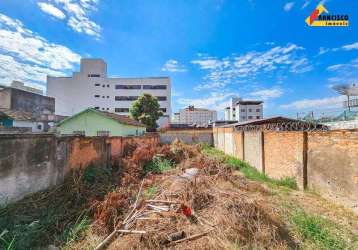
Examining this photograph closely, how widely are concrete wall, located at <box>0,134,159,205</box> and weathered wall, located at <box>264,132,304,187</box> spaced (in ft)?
25.0

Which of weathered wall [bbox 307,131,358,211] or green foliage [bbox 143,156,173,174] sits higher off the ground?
weathered wall [bbox 307,131,358,211]

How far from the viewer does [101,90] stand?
4081 cm

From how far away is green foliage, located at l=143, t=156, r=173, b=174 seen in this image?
9.53 meters

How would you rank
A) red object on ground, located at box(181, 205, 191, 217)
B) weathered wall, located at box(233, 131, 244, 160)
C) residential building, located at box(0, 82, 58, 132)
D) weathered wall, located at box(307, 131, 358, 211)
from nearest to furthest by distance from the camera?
red object on ground, located at box(181, 205, 191, 217) < weathered wall, located at box(307, 131, 358, 211) < weathered wall, located at box(233, 131, 244, 160) < residential building, located at box(0, 82, 58, 132)

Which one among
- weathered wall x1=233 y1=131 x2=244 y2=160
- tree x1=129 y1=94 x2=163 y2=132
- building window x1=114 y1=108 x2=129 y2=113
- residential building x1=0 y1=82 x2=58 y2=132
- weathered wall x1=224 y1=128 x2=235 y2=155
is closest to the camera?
weathered wall x1=233 y1=131 x2=244 y2=160

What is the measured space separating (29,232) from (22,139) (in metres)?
2.26

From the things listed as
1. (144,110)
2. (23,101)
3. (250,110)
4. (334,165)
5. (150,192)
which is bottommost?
(150,192)

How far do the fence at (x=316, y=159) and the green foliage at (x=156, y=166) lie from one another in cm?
462

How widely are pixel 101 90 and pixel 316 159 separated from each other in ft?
134

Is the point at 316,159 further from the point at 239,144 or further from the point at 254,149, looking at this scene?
the point at 239,144

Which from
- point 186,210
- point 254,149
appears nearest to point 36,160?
point 186,210

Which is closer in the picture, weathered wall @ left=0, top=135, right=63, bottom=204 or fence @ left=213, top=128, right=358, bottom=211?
weathered wall @ left=0, top=135, right=63, bottom=204

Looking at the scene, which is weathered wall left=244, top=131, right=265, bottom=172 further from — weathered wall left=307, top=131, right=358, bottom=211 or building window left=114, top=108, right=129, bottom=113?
building window left=114, top=108, right=129, bottom=113

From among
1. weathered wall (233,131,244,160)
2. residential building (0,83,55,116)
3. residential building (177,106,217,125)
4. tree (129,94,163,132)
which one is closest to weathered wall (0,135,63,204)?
weathered wall (233,131,244,160)
